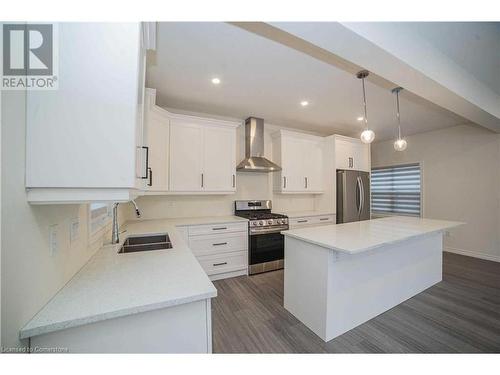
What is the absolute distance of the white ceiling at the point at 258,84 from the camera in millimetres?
1737

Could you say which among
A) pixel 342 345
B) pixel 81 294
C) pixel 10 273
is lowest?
pixel 342 345

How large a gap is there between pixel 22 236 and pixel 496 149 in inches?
236

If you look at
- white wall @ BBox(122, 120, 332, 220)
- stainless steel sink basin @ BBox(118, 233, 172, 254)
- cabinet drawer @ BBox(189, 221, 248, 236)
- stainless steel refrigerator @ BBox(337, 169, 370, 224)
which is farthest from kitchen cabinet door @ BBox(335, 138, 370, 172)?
stainless steel sink basin @ BBox(118, 233, 172, 254)

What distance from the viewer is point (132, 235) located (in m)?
1.98

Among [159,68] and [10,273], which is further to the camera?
[159,68]

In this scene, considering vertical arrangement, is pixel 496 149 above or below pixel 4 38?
above

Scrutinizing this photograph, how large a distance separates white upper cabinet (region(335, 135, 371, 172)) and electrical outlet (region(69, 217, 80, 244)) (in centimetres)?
393

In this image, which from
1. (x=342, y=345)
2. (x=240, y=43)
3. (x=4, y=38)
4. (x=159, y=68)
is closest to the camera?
(x=4, y=38)

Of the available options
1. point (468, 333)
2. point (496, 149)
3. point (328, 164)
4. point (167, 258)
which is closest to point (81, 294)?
point (167, 258)

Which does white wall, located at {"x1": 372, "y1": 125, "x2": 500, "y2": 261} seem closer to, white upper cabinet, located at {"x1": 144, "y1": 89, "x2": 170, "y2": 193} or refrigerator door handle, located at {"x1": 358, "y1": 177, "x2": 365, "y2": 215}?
refrigerator door handle, located at {"x1": 358, "y1": 177, "x2": 365, "y2": 215}

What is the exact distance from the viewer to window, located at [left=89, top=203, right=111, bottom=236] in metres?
1.38

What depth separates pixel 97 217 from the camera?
5.01ft

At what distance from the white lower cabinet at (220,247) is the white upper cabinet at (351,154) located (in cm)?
240
